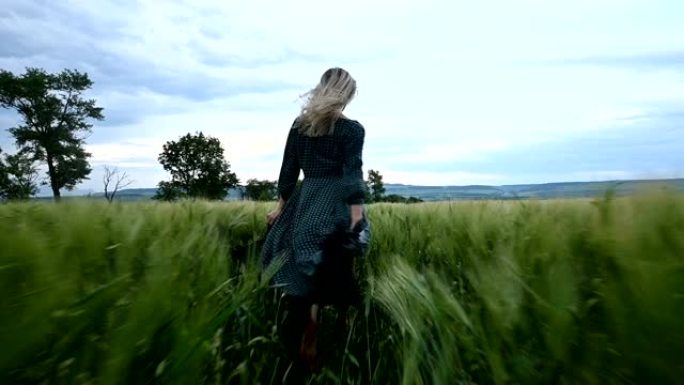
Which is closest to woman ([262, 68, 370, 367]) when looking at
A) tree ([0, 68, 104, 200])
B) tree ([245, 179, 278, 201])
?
tree ([245, 179, 278, 201])

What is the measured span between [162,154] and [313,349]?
5098 cm

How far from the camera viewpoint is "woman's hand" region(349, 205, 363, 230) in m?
3.41

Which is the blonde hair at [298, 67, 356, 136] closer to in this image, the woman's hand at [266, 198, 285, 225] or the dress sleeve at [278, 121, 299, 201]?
the dress sleeve at [278, 121, 299, 201]

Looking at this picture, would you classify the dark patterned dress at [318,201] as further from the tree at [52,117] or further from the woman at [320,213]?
the tree at [52,117]

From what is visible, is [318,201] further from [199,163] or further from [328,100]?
[199,163]

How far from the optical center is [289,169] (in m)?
3.84

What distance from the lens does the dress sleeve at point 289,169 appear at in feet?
12.4

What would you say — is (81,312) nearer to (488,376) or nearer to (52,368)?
(52,368)

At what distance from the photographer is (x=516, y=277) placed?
1201mm

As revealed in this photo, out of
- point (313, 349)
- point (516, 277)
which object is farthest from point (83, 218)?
point (313, 349)

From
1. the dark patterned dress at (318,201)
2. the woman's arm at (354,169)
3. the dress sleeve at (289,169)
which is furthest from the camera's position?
the dress sleeve at (289,169)

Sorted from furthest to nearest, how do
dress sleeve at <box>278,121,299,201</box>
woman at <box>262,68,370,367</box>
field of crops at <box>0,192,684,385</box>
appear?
dress sleeve at <box>278,121,299,201</box> → woman at <box>262,68,370,367</box> → field of crops at <box>0,192,684,385</box>

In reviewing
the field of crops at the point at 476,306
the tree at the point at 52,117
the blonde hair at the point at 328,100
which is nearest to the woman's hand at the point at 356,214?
the blonde hair at the point at 328,100

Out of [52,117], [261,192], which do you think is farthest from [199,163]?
[261,192]
